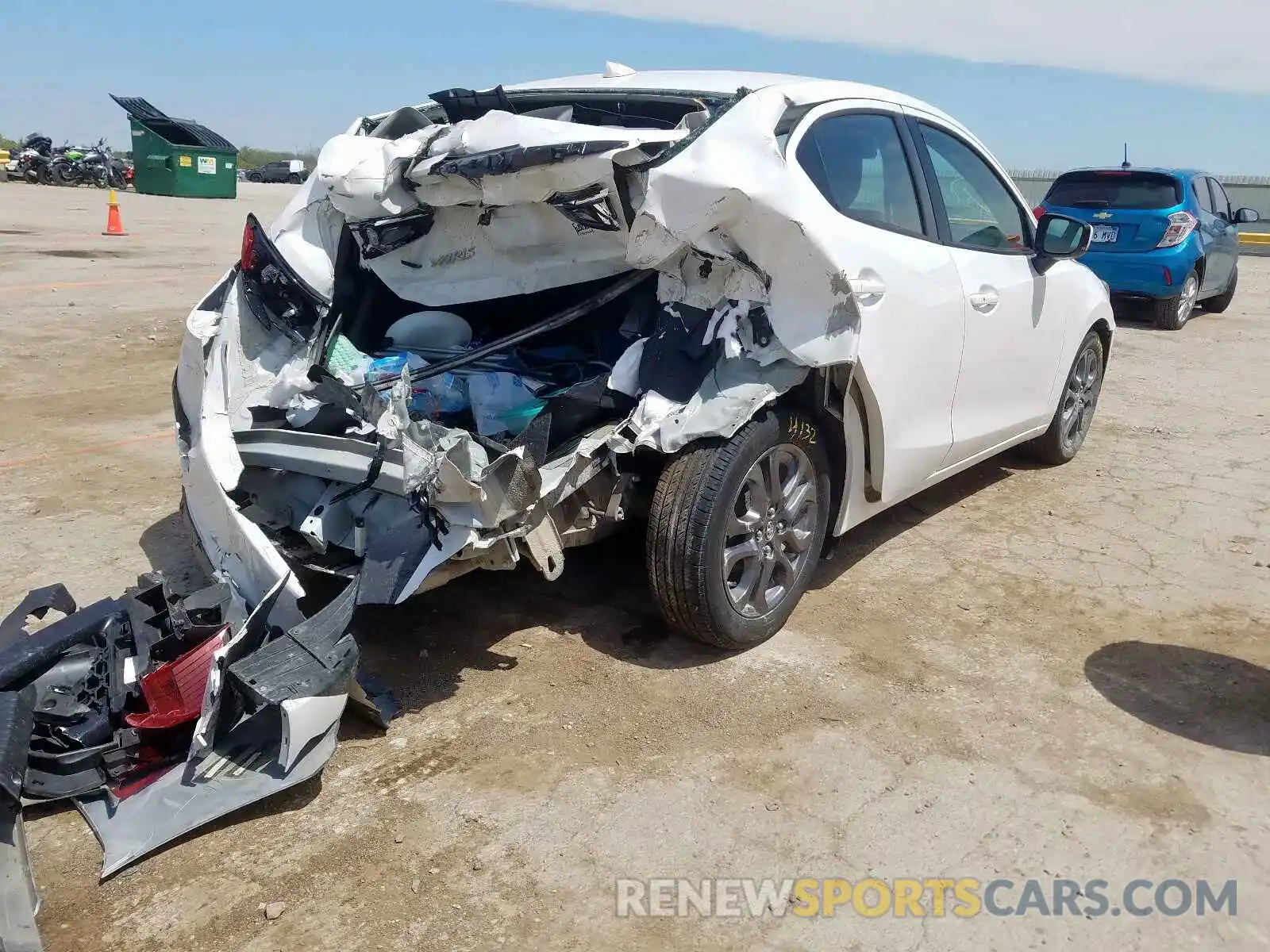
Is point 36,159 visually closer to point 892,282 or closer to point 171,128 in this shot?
point 171,128

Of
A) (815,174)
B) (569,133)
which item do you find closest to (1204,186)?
(815,174)

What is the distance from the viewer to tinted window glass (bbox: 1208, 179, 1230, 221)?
11.9 metres

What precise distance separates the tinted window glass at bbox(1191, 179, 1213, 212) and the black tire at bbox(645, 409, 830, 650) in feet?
32.5

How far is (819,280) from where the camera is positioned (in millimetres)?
3336

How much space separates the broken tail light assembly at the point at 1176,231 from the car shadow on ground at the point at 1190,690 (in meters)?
8.22

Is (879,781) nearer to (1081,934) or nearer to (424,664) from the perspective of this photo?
(1081,934)

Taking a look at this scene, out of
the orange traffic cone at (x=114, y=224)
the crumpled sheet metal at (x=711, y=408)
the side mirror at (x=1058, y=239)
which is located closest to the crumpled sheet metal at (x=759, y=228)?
the crumpled sheet metal at (x=711, y=408)

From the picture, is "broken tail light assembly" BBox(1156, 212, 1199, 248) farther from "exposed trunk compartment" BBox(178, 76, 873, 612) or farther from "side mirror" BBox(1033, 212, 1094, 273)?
"exposed trunk compartment" BBox(178, 76, 873, 612)

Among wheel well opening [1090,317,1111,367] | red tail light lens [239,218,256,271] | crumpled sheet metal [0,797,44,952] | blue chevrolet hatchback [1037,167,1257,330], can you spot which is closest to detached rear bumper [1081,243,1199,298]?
blue chevrolet hatchback [1037,167,1257,330]

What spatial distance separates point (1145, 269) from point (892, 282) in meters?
8.44

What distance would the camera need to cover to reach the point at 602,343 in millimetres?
4289

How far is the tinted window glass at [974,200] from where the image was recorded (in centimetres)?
436

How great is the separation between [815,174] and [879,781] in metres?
2.03

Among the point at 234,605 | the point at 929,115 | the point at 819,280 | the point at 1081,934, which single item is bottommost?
the point at 1081,934
